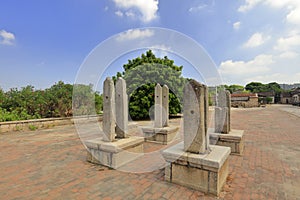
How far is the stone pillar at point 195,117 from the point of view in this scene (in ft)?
8.96

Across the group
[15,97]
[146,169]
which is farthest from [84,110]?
[146,169]

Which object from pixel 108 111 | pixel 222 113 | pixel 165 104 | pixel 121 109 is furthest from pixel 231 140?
pixel 108 111

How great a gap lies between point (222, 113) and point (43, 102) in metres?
9.77

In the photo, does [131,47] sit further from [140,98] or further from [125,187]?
[140,98]

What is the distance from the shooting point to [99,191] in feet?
8.56

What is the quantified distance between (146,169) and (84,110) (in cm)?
952

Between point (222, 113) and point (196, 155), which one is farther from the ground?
point (222, 113)

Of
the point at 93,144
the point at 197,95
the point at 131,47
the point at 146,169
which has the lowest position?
the point at 146,169

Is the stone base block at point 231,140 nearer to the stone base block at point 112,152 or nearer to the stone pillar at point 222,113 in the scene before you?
the stone pillar at point 222,113

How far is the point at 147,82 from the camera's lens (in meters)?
Result: 12.4

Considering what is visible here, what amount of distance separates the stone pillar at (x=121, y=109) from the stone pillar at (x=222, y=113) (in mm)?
2499

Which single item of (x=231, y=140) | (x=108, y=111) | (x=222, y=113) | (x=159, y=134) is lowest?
(x=159, y=134)

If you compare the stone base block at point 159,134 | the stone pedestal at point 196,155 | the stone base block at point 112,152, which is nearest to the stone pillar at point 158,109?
the stone base block at point 159,134

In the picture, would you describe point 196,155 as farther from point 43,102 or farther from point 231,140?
point 43,102
